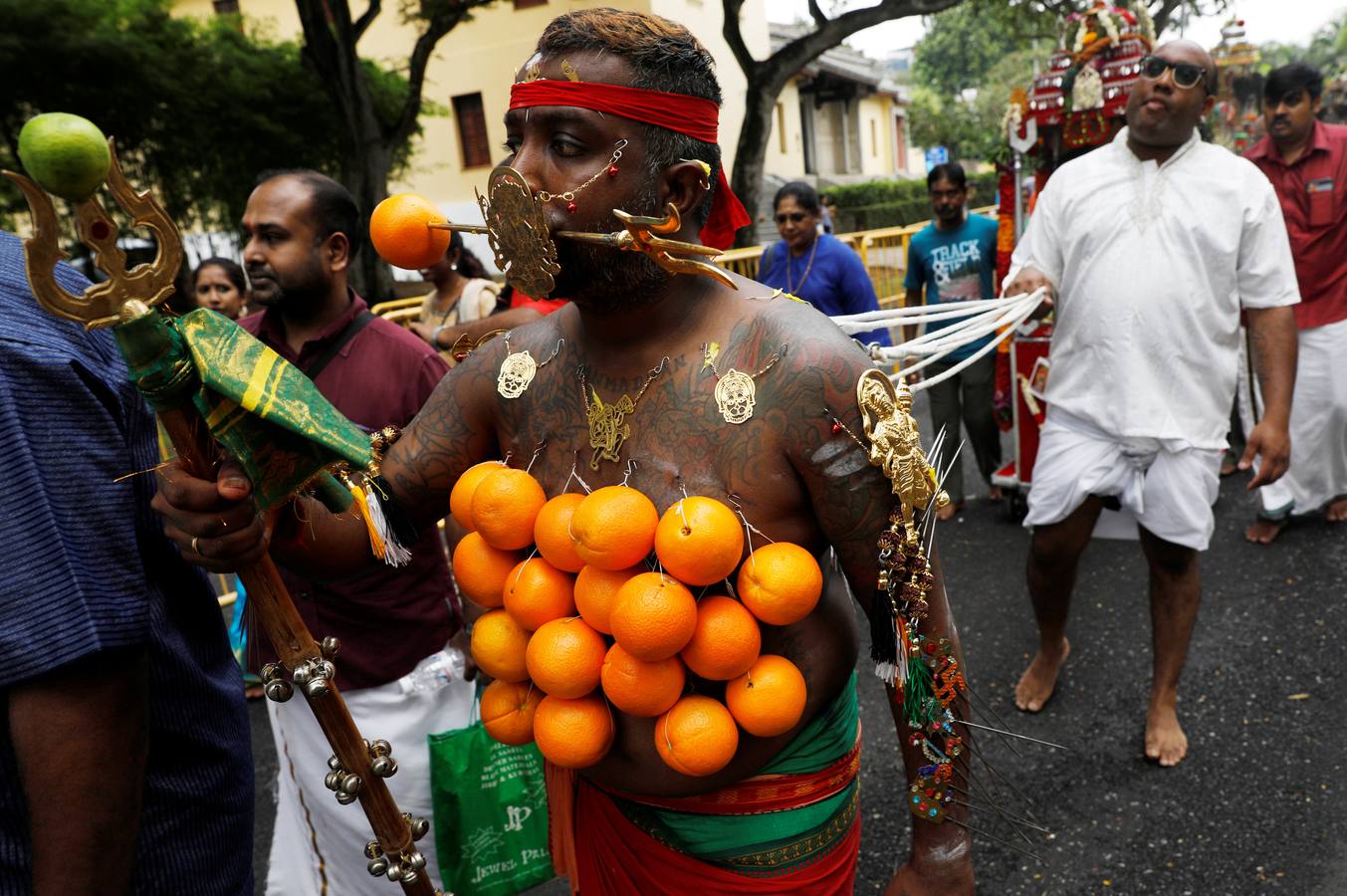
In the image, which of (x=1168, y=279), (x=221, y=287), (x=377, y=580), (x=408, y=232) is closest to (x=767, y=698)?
(x=408, y=232)

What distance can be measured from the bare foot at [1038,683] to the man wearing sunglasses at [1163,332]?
41 cm

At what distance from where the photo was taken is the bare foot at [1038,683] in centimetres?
398

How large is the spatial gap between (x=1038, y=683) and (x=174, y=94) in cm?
1618

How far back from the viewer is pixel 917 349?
2.67 meters

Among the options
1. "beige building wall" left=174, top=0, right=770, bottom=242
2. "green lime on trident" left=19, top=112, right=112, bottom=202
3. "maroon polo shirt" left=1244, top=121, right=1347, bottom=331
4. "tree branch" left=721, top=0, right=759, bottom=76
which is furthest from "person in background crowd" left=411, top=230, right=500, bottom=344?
"beige building wall" left=174, top=0, right=770, bottom=242

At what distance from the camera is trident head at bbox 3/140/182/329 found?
3.71ft

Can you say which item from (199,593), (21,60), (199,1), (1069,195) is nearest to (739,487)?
(199,593)

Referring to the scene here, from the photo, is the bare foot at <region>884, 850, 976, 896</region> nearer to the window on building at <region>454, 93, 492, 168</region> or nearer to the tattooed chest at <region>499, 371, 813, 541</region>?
A: the tattooed chest at <region>499, 371, 813, 541</region>

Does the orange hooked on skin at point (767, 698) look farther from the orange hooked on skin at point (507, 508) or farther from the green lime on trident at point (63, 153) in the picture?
the green lime on trident at point (63, 153)

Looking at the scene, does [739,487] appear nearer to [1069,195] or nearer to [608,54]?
[608,54]

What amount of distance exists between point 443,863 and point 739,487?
5.94ft

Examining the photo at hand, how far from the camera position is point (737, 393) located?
172cm

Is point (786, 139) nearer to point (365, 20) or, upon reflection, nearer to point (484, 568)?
point (365, 20)

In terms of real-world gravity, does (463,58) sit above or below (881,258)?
above
